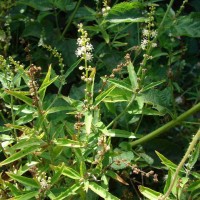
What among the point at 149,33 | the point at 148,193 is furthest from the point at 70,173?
the point at 149,33

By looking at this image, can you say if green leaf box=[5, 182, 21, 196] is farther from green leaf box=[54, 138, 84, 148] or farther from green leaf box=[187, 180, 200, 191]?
green leaf box=[187, 180, 200, 191]

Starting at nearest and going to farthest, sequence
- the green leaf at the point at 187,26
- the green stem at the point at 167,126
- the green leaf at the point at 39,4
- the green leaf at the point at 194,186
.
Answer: the green leaf at the point at 194,186, the green stem at the point at 167,126, the green leaf at the point at 187,26, the green leaf at the point at 39,4

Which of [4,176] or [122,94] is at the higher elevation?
[122,94]

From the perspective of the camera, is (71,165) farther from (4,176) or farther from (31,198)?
(4,176)

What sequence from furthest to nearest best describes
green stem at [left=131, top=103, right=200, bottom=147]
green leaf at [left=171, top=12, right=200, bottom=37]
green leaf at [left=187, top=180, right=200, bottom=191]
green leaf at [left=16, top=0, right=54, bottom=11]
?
green leaf at [left=16, top=0, right=54, bottom=11], green leaf at [left=171, top=12, right=200, bottom=37], green stem at [left=131, top=103, right=200, bottom=147], green leaf at [left=187, top=180, right=200, bottom=191]

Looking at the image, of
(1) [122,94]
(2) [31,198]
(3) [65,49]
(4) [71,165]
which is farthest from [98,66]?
(2) [31,198]

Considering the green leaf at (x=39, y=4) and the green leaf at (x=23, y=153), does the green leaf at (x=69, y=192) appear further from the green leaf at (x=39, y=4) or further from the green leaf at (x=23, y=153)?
the green leaf at (x=39, y=4)

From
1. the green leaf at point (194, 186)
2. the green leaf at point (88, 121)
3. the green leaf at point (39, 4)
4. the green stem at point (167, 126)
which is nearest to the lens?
the green leaf at point (88, 121)

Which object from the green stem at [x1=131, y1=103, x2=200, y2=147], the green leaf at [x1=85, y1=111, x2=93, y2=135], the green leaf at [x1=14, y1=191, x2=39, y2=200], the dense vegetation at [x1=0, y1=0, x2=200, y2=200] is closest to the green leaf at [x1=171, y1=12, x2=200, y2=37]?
the dense vegetation at [x1=0, y1=0, x2=200, y2=200]

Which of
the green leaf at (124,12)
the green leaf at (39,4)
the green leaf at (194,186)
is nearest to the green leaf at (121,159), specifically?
the green leaf at (194,186)
